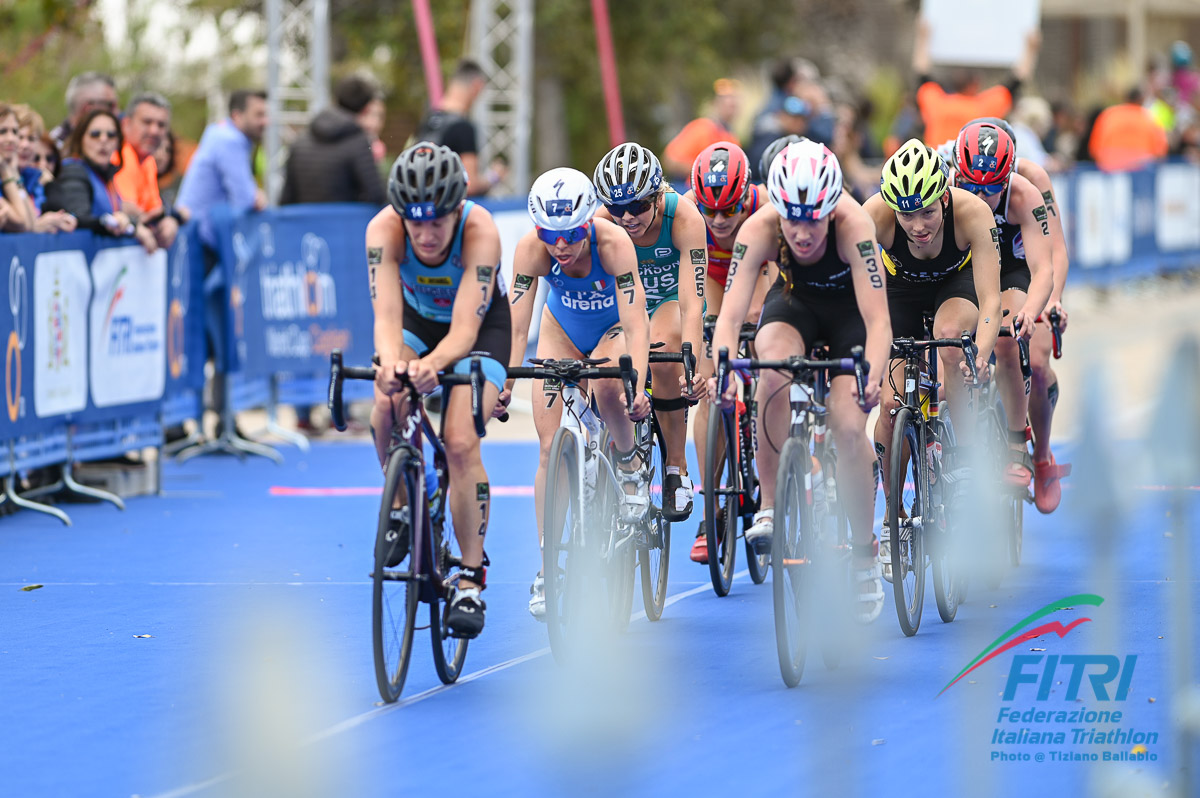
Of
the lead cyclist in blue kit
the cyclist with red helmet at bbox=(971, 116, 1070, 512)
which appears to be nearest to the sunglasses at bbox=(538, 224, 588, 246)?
the lead cyclist in blue kit

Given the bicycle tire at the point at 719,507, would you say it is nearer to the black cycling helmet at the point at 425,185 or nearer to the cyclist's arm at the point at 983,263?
the cyclist's arm at the point at 983,263

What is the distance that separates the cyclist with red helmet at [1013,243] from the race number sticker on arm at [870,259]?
1715 mm

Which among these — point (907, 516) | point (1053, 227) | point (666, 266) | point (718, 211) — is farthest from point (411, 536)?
point (1053, 227)

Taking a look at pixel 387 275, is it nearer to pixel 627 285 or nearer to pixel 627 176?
pixel 627 285

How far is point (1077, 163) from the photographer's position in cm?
2584

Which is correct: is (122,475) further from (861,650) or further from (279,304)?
(861,650)

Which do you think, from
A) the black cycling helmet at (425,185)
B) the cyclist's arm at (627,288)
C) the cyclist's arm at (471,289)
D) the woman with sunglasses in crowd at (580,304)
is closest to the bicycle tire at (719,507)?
the woman with sunglasses in crowd at (580,304)

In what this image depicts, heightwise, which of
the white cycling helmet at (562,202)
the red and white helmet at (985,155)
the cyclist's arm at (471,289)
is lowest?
the cyclist's arm at (471,289)

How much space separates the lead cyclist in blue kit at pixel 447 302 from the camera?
6.49 metres

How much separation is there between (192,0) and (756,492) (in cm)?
2455

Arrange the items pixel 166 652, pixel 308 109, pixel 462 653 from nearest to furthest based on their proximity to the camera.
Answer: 1. pixel 462 653
2. pixel 166 652
3. pixel 308 109

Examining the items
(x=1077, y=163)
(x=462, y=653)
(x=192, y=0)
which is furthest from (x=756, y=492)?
(x=192, y=0)

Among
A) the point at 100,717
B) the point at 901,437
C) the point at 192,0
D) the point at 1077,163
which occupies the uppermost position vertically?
the point at 192,0

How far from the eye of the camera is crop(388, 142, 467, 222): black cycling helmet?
647cm
